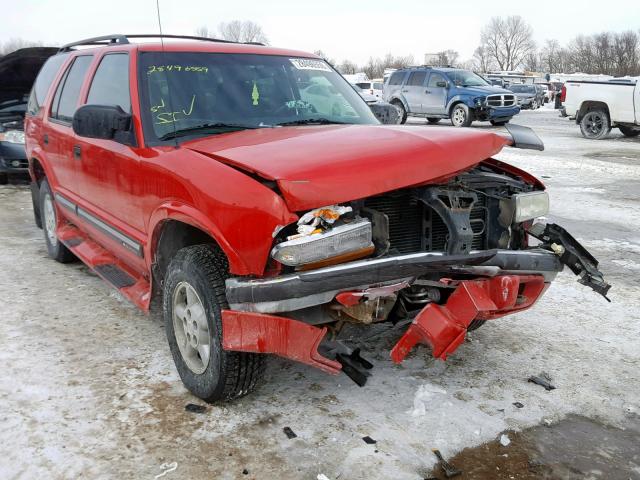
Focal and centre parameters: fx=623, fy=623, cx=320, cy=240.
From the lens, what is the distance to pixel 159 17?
3459 millimetres

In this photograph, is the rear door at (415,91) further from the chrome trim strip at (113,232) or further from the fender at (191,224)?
the fender at (191,224)

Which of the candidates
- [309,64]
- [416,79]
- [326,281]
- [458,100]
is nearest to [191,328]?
[326,281]

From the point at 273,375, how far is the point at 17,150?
737 cm

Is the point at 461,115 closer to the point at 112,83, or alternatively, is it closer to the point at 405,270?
the point at 112,83

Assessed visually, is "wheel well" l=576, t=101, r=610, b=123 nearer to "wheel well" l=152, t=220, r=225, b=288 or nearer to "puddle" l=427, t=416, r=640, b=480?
"puddle" l=427, t=416, r=640, b=480

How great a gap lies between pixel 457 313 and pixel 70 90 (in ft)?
→ 12.4

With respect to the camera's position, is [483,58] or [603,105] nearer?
[603,105]

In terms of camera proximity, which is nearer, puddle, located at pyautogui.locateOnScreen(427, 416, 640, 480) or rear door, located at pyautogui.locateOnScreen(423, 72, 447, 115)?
puddle, located at pyautogui.locateOnScreen(427, 416, 640, 480)

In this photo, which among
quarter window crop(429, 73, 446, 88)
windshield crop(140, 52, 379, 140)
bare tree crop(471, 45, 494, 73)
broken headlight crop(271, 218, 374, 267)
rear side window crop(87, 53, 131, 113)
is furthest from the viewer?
bare tree crop(471, 45, 494, 73)

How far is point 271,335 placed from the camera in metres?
2.78

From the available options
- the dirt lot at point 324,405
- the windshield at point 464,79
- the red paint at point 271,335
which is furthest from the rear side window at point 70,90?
the windshield at point 464,79

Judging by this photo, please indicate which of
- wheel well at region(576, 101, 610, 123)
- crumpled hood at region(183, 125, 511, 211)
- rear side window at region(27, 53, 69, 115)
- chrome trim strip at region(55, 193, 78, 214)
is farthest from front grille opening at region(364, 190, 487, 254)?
wheel well at region(576, 101, 610, 123)

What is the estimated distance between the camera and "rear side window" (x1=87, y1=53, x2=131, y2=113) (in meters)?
3.91

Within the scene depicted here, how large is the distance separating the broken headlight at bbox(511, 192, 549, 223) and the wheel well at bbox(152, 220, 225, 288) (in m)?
1.62
